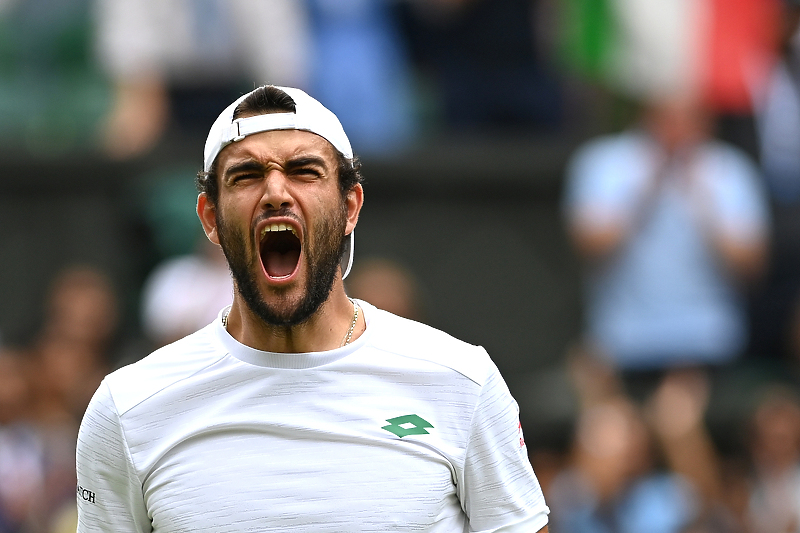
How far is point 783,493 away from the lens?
24.3 ft

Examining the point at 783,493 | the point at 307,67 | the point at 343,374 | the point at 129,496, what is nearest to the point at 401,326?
the point at 343,374

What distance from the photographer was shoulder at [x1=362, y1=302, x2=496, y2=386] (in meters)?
3.28

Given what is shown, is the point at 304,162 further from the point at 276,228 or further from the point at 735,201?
the point at 735,201

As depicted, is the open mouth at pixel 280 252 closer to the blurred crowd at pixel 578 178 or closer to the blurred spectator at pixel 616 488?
the blurred crowd at pixel 578 178

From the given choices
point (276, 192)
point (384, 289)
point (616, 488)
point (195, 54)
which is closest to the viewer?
point (276, 192)

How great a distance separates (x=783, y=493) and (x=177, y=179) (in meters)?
3.69

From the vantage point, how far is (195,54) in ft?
28.1

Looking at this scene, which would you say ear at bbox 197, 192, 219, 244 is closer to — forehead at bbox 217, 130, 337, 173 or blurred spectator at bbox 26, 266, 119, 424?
forehead at bbox 217, 130, 337, 173

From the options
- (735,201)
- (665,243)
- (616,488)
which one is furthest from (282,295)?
(735,201)

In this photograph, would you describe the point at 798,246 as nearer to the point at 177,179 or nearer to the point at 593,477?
the point at 593,477

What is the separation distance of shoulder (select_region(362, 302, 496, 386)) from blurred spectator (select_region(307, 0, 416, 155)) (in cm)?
522

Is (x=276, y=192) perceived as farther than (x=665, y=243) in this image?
No

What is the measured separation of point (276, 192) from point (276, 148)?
124 mm

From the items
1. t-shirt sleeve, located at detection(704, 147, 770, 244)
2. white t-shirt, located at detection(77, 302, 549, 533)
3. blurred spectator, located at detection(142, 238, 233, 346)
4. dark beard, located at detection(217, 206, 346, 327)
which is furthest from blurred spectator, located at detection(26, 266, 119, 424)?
dark beard, located at detection(217, 206, 346, 327)
